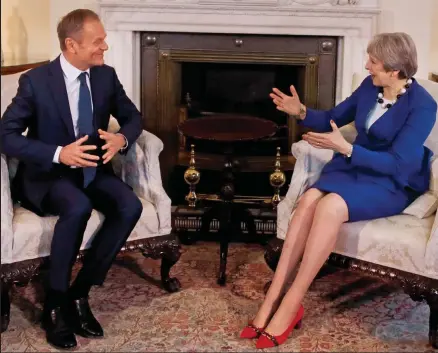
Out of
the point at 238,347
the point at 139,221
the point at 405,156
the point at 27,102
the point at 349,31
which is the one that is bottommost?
the point at 238,347

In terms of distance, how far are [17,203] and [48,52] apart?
1304 millimetres

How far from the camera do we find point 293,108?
9.22ft

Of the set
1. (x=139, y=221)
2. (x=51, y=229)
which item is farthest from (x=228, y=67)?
(x=51, y=229)

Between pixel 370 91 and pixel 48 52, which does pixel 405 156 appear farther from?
pixel 48 52

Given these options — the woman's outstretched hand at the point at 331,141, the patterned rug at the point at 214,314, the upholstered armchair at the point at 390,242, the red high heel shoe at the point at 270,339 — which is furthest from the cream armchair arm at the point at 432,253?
the red high heel shoe at the point at 270,339

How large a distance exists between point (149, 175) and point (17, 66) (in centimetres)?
108

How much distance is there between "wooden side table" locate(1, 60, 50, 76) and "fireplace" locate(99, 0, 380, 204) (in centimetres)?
40

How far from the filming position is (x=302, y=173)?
108 inches

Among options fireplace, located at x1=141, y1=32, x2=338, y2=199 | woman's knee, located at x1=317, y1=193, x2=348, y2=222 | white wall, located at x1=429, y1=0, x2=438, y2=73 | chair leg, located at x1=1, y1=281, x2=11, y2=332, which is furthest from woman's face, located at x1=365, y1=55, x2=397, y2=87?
chair leg, located at x1=1, y1=281, x2=11, y2=332

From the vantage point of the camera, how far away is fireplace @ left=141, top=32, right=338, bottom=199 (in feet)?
12.2

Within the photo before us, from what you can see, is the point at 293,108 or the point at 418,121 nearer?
the point at 418,121

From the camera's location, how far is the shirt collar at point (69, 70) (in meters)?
2.59

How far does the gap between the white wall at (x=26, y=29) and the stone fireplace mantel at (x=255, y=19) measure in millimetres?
339

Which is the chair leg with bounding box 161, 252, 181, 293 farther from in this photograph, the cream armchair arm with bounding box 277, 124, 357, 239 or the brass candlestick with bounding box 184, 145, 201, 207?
the brass candlestick with bounding box 184, 145, 201, 207
